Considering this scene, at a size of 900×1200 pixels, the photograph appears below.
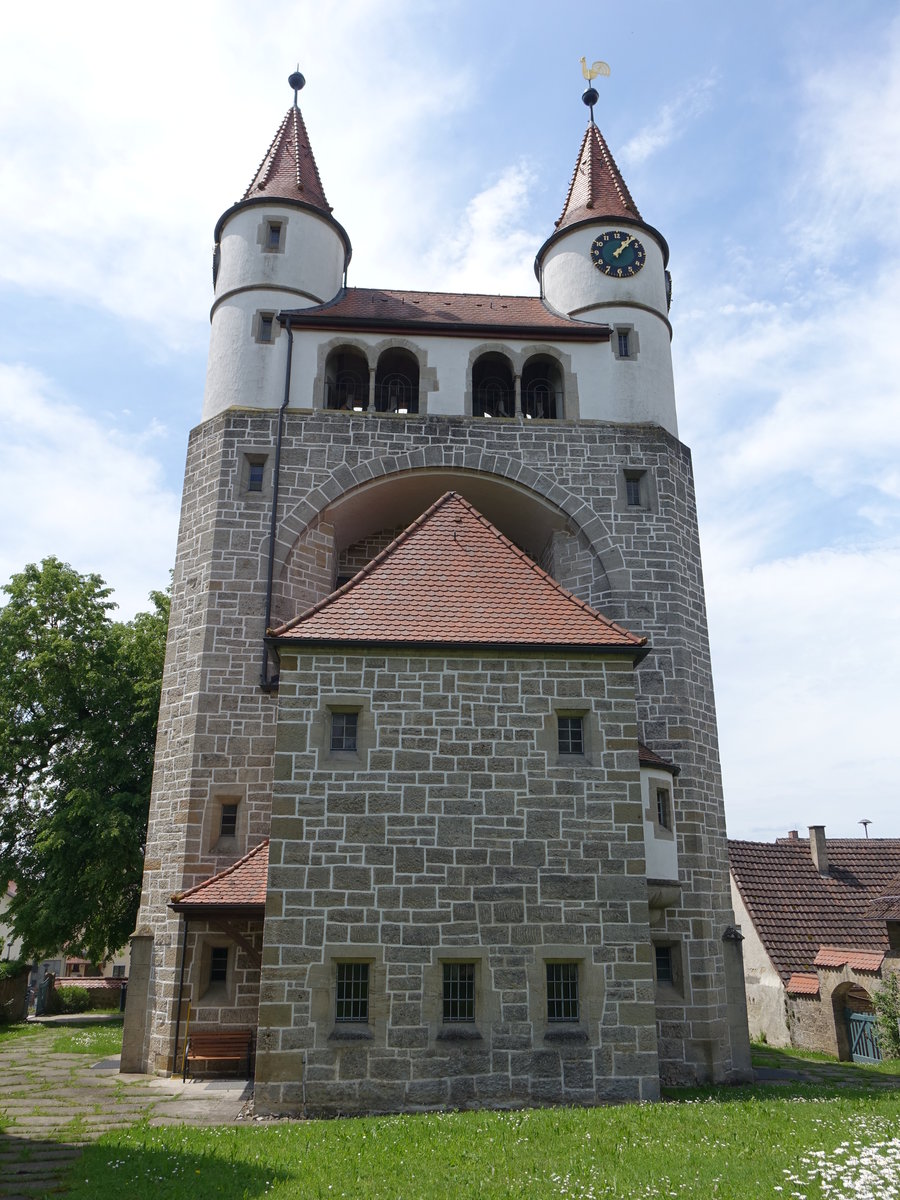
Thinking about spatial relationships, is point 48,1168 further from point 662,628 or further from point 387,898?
point 662,628

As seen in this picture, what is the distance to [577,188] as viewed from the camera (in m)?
20.5

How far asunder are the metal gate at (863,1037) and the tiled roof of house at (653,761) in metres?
6.41

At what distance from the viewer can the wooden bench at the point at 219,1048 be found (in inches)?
503

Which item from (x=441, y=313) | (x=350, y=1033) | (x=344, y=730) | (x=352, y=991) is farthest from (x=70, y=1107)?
(x=441, y=313)

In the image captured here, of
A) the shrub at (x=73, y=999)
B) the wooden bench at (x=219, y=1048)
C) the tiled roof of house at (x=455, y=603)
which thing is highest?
the tiled roof of house at (x=455, y=603)

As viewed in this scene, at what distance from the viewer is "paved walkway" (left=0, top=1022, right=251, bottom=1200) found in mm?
7957

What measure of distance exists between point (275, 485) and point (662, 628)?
7178mm

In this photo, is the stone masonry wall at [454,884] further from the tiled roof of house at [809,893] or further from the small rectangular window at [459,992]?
the tiled roof of house at [809,893]

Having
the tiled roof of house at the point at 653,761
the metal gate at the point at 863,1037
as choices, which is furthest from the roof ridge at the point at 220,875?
the metal gate at the point at 863,1037

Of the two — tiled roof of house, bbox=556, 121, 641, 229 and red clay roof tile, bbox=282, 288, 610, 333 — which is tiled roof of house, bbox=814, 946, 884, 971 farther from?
tiled roof of house, bbox=556, 121, 641, 229

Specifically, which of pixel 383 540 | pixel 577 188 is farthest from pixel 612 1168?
pixel 577 188

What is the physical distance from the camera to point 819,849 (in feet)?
72.1

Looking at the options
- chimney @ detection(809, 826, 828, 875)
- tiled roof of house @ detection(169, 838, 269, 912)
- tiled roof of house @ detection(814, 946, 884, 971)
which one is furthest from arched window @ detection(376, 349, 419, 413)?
chimney @ detection(809, 826, 828, 875)

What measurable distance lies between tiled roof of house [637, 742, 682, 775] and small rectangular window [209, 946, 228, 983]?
6.72 meters
